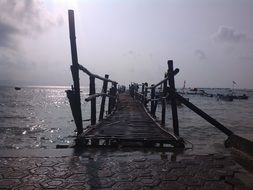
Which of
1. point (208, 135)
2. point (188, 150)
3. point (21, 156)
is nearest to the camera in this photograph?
point (21, 156)

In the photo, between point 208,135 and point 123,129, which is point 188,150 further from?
point 208,135

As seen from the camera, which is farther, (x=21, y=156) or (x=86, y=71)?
(x=86, y=71)

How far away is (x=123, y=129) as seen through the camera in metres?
10.0

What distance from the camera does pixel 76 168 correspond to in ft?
18.6

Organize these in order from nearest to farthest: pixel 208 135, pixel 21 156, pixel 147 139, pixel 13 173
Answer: pixel 13 173 → pixel 21 156 → pixel 147 139 → pixel 208 135

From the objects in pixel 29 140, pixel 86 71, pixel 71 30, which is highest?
pixel 71 30

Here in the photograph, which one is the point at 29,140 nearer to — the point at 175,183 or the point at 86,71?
the point at 86,71

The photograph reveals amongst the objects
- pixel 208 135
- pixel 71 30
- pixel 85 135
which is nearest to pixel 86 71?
pixel 71 30

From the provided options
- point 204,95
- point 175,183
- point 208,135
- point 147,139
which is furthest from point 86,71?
point 204,95

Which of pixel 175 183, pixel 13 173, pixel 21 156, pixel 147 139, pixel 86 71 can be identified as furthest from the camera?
pixel 86 71

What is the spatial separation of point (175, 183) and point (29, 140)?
16.3 m

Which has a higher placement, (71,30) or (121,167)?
(71,30)

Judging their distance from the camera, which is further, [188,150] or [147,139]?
[147,139]

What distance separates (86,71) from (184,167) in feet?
16.0
